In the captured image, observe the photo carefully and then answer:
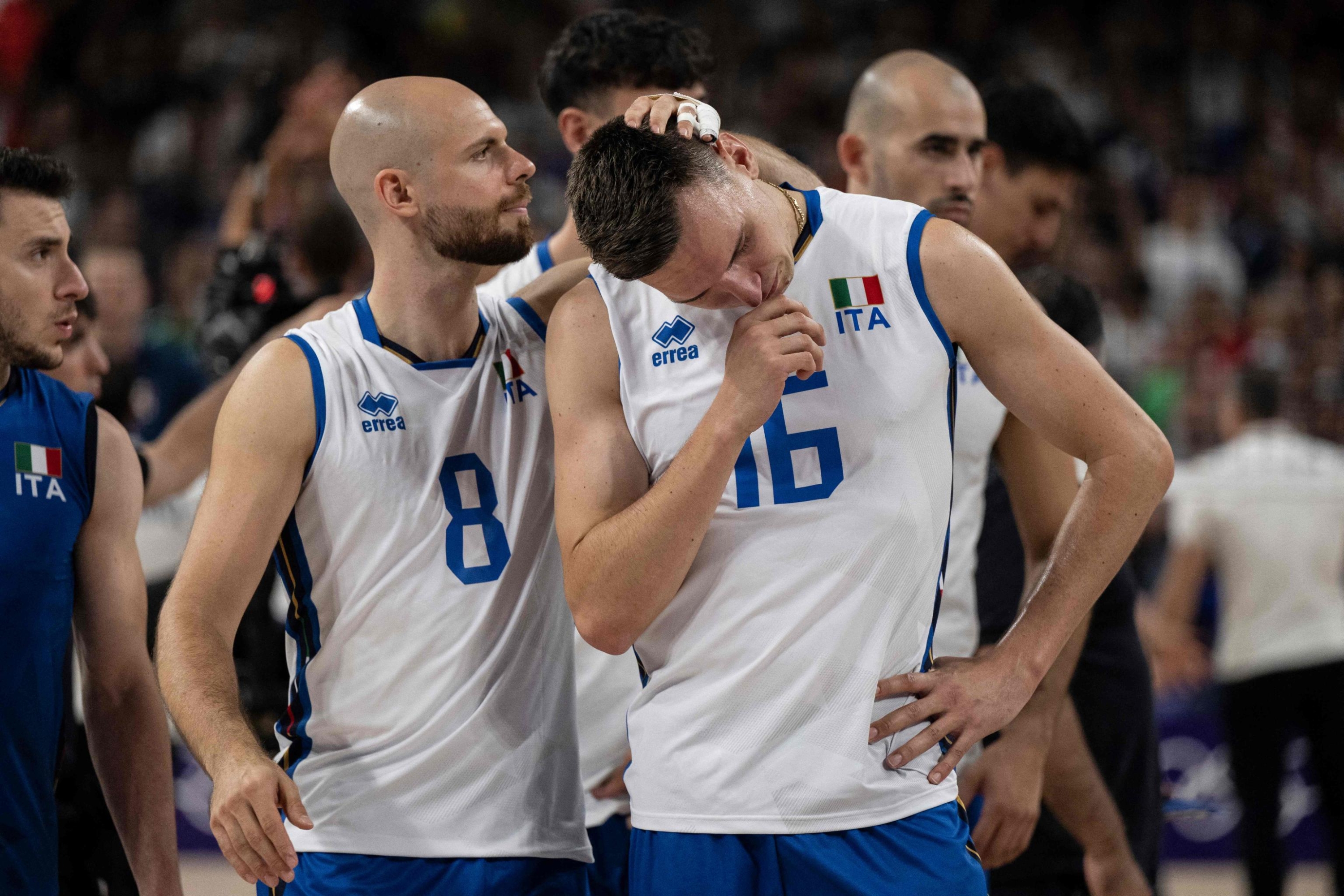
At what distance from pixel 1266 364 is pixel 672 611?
22.1ft

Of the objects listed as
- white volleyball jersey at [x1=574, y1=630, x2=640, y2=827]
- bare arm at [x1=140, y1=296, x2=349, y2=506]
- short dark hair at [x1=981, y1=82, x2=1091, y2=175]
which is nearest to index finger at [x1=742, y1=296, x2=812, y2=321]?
white volleyball jersey at [x1=574, y1=630, x2=640, y2=827]

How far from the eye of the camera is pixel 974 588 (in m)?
4.19

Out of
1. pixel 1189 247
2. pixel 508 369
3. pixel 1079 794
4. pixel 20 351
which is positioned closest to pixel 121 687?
pixel 20 351

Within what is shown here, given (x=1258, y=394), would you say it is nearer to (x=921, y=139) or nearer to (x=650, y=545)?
(x=921, y=139)

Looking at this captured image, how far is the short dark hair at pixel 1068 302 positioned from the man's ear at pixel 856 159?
0.59 m

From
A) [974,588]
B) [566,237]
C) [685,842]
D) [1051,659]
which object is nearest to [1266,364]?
[974,588]

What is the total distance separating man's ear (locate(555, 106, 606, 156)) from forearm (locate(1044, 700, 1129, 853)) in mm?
2185

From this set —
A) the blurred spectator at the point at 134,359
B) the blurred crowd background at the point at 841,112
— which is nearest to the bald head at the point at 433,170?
the blurred spectator at the point at 134,359

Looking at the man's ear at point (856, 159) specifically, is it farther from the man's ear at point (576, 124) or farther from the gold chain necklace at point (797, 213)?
the gold chain necklace at point (797, 213)

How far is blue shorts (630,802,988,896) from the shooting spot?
8.24 feet

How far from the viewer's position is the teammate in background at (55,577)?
298 cm

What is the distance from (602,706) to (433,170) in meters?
1.50

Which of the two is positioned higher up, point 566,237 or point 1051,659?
point 566,237

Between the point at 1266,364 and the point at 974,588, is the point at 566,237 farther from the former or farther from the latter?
the point at 1266,364
